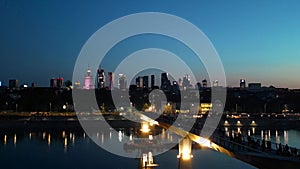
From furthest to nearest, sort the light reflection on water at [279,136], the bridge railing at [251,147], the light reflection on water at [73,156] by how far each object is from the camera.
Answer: the light reflection on water at [279,136]
the light reflection on water at [73,156]
the bridge railing at [251,147]

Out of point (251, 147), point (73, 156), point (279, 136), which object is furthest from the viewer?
point (279, 136)

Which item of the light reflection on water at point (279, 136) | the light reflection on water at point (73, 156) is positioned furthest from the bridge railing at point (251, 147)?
the light reflection on water at point (279, 136)

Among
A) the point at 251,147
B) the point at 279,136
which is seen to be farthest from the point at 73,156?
the point at 279,136

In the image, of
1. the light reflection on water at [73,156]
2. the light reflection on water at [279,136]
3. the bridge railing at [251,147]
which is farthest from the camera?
the light reflection on water at [279,136]

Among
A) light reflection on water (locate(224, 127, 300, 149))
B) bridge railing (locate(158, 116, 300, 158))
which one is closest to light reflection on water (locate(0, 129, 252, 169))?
light reflection on water (locate(224, 127, 300, 149))

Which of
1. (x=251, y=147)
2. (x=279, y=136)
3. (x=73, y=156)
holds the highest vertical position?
(x=251, y=147)

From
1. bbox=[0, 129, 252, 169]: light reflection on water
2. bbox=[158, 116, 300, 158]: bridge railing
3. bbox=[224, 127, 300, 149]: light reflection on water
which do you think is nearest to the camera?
bbox=[158, 116, 300, 158]: bridge railing

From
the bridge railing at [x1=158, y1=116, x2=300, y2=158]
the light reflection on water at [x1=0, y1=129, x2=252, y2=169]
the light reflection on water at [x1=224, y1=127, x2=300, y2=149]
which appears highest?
the bridge railing at [x1=158, y1=116, x2=300, y2=158]

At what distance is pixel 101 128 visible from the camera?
45.7m

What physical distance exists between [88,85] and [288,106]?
7724 cm

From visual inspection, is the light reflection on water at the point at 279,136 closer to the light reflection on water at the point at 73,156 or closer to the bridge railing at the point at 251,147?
the light reflection on water at the point at 73,156

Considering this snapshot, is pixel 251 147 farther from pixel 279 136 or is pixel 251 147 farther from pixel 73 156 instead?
pixel 279 136

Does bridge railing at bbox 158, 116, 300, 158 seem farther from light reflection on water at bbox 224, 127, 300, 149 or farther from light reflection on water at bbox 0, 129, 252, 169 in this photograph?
light reflection on water at bbox 224, 127, 300, 149

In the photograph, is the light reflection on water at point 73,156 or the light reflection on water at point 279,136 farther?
the light reflection on water at point 279,136
